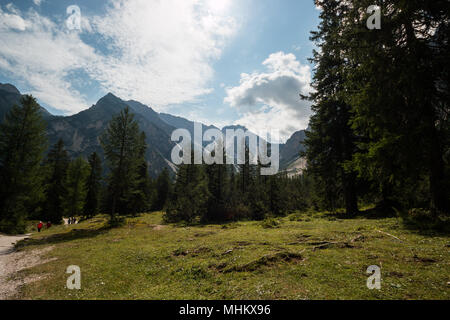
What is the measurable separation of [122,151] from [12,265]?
1870 cm

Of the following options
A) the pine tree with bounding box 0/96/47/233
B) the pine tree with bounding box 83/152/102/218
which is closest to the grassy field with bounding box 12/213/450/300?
the pine tree with bounding box 0/96/47/233

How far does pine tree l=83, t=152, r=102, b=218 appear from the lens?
4962 cm

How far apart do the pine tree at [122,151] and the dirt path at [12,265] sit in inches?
481

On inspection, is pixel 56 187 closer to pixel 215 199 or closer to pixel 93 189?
pixel 93 189

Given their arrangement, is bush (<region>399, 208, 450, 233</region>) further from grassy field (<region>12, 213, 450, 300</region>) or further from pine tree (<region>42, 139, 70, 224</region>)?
pine tree (<region>42, 139, 70, 224</region>)

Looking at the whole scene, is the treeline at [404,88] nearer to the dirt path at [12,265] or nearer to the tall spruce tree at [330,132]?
the tall spruce tree at [330,132]

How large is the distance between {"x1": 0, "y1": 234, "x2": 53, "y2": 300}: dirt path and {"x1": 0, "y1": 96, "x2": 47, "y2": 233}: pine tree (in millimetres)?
8149

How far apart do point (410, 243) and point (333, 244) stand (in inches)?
117

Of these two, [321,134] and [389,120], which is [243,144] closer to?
[321,134]

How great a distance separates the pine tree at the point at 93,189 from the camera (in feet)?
163

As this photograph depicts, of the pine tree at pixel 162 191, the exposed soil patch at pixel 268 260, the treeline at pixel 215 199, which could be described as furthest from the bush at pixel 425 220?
the pine tree at pixel 162 191
